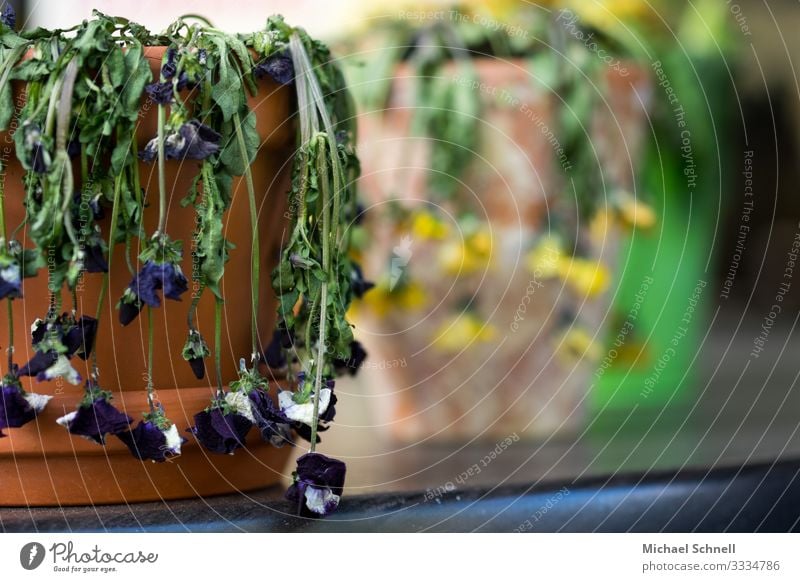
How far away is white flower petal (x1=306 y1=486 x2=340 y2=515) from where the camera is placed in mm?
558

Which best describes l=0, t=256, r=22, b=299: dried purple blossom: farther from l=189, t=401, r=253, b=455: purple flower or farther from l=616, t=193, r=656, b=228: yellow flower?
l=616, t=193, r=656, b=228: yellow flower

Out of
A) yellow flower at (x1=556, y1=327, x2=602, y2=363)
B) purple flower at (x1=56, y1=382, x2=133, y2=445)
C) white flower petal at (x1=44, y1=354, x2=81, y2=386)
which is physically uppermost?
yellow flower at (x1=556, y1=327, x2=602, y2=363)

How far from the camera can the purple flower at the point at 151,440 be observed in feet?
1.74

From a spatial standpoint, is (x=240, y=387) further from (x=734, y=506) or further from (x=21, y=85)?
(x=734, y=506)

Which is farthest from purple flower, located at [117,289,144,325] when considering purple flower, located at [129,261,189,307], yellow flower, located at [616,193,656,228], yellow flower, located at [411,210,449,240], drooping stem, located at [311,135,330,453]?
yellow flower, located at [616,193,656,228]

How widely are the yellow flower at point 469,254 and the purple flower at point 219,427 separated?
0.42m

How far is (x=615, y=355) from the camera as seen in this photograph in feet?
3.88

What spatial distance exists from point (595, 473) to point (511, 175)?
12.8 inches

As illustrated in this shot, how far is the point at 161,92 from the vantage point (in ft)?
1.70

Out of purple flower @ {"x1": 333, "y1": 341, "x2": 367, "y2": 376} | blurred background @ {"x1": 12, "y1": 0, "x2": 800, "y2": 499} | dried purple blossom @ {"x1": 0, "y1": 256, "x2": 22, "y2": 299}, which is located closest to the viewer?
dried purple blossom @ {"x1": 0, "y1": 256, "x2": 22, "y2": 299}

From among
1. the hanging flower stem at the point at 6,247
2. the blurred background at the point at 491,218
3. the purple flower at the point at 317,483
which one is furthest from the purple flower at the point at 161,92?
the blurred background at the point at 491,218

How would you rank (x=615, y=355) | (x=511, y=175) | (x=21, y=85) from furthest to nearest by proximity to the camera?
(x=615, y=355) → (x=511, y=175) → (x=21, y=85)

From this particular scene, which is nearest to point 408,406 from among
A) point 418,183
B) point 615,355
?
point 418,183
